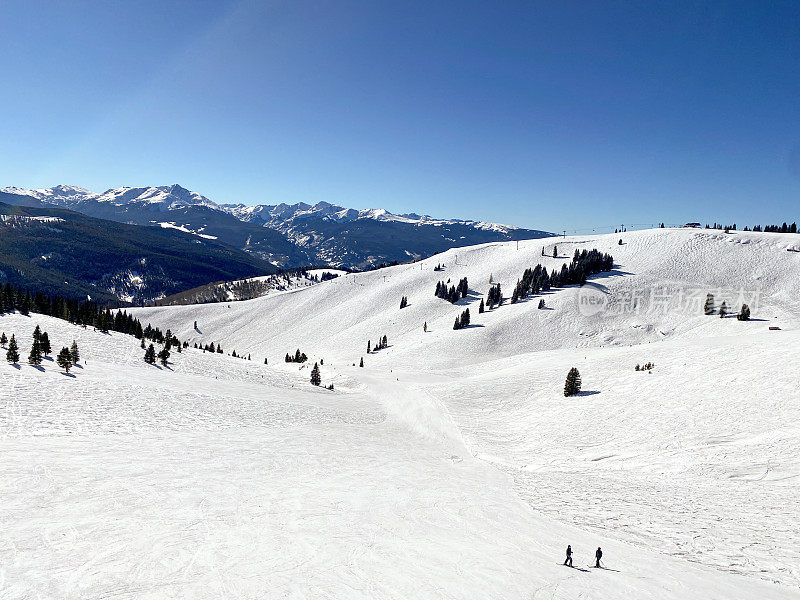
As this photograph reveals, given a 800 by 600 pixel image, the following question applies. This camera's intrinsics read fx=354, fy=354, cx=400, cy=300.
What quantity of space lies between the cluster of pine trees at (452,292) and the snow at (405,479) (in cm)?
8589

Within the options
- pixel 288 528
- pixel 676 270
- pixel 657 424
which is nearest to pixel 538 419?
pixel 657 424

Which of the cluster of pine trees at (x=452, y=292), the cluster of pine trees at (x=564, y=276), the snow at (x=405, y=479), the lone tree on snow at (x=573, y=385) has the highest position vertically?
the cluster of pine trees at (x=564, y=276)

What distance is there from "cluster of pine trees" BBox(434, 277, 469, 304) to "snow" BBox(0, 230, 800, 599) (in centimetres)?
8589

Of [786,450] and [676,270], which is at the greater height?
[676,270]

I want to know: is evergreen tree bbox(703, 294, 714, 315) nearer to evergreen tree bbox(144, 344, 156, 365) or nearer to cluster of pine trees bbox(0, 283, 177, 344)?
evergreen tree bbox(144, 344, 156, 365)

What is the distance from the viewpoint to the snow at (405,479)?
1335cm

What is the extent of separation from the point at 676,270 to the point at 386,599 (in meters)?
146

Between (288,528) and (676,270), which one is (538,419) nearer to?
(288,528)

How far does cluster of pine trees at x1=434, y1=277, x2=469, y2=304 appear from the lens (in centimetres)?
14100

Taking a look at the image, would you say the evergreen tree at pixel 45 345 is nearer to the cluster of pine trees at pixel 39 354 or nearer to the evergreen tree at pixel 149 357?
the cluster of pine trees at pixel 39 354

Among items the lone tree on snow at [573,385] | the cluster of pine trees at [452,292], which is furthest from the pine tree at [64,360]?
the cluster of pine trees at [452,292]

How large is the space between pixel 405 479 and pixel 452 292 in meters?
120

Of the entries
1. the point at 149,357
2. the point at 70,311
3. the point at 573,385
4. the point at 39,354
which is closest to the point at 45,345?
the point at 39,354

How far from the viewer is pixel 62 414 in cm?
2639
